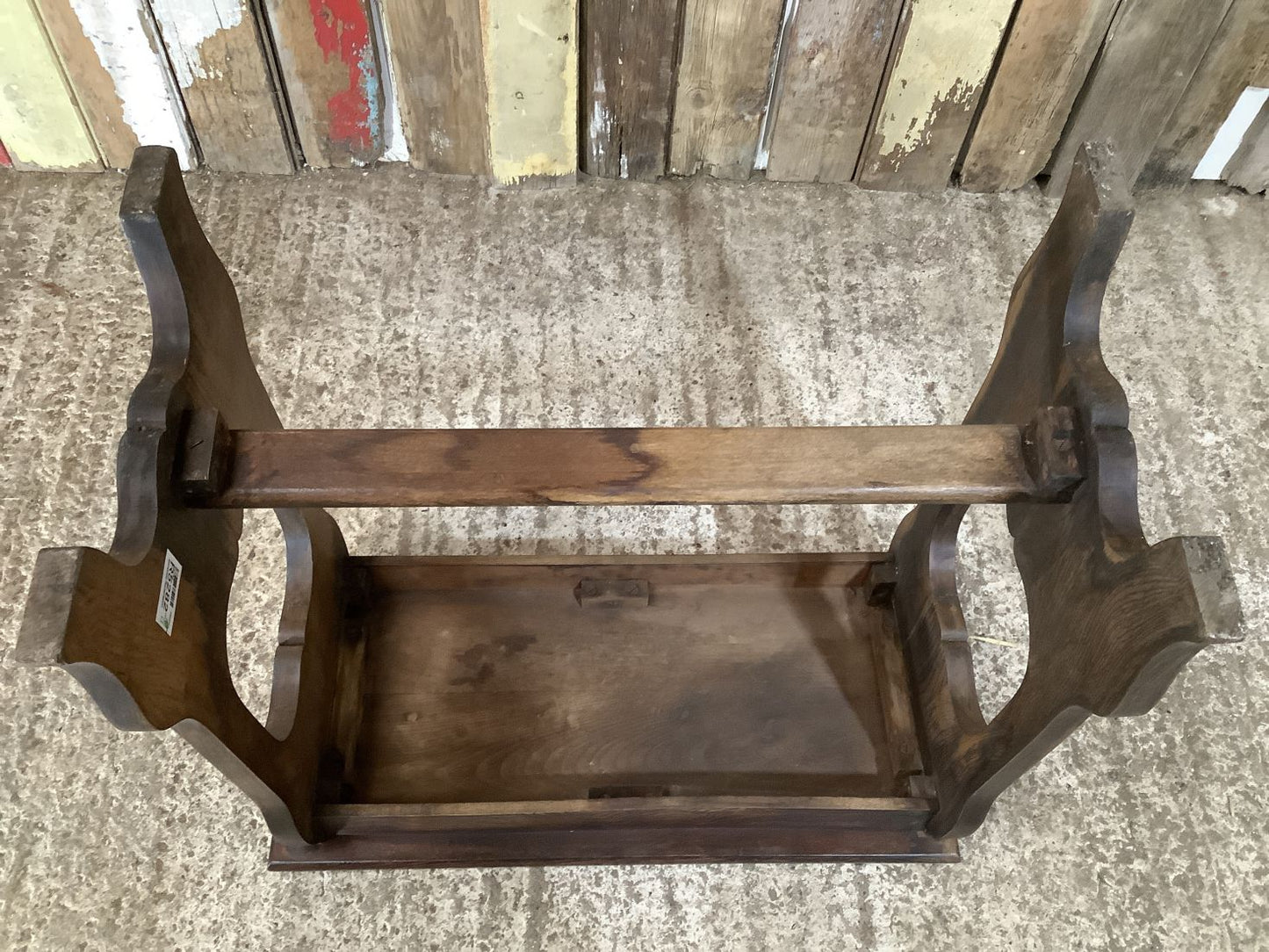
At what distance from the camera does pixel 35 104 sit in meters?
1.80

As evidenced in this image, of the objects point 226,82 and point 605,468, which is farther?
point 226,82

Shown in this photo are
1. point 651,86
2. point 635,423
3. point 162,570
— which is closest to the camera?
point 162,570

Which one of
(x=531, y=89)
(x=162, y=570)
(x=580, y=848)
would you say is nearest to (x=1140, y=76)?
(x=531, y=89)

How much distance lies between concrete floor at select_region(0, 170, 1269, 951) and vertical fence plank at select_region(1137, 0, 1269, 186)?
85 millimetres

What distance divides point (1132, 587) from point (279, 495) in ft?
2.60

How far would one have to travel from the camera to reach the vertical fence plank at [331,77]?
168cm

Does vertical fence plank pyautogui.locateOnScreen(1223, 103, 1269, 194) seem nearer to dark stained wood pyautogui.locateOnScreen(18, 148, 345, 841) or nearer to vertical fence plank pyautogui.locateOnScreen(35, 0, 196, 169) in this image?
dark stained wood pyautogui.locateOnScreen(18, 148, 345, 841)

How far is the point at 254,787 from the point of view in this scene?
3.41ft

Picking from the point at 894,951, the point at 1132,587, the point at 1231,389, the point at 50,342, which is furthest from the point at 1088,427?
the point at 50,342

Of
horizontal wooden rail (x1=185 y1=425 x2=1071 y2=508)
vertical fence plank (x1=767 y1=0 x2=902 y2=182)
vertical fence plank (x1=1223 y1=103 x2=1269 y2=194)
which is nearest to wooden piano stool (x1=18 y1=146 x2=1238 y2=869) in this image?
horizontal wooden rail (x1=185 y1=425 x2=1071 y2=508)

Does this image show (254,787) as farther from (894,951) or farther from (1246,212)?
(1246,212)

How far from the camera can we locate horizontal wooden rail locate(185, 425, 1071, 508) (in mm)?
927

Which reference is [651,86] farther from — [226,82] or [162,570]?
[162,570]

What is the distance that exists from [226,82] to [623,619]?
127 centimetres
